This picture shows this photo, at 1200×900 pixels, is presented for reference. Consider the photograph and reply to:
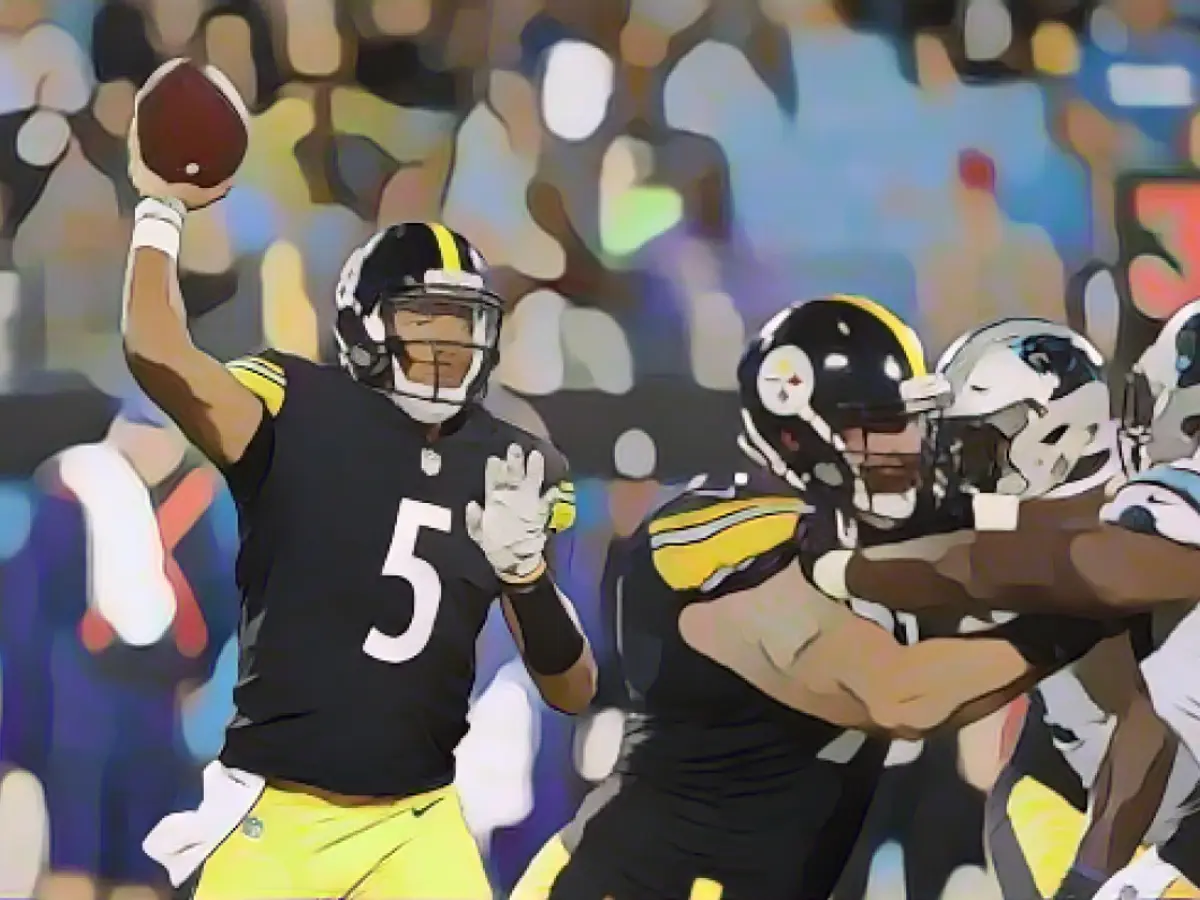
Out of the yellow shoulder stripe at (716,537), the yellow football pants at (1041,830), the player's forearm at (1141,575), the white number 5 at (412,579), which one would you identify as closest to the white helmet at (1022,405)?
the player's forearm at (1141,575)

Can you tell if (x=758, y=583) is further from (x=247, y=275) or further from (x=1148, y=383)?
(x=247, y=275)

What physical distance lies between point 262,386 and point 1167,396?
1012 millimetres

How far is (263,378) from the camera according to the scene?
1.53 meters

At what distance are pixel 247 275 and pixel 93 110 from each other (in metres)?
0.25

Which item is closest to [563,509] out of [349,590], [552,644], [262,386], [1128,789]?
[552,644]

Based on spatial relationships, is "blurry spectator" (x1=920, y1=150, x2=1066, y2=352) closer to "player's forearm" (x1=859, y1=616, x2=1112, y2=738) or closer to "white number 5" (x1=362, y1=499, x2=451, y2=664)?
"player's forearm" (x1=859, y1=616, x2=1112, y2=738)

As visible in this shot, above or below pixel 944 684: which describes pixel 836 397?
above

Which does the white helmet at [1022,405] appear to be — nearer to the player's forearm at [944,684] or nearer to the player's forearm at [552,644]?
A: the player's forearm at [944,684]

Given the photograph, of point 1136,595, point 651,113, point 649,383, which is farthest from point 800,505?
point 651,113

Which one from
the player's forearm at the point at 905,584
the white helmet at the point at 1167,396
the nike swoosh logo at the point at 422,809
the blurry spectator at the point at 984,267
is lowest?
the nike swoosh logo at the point at 422,809

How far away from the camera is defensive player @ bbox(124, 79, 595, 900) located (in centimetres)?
148

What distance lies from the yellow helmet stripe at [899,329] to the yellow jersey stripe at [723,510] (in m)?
0.20

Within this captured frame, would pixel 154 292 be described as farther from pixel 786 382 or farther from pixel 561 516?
pixel 786 382

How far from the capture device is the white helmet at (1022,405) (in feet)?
5.27
